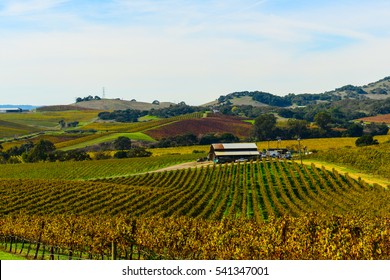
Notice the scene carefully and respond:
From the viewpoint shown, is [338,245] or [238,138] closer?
[338,245]

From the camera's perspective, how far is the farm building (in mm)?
115812

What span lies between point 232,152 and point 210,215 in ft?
197

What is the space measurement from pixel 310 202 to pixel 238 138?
11143 cm

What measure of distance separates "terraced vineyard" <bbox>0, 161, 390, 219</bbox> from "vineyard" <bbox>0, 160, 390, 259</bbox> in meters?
0.15

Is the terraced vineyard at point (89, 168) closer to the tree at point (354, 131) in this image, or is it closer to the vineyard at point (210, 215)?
the vineyard at point (210, 215)

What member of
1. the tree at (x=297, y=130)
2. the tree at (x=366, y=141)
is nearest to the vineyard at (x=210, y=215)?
the tree at (x=366, y=141)

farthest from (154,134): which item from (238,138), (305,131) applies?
(305,131)

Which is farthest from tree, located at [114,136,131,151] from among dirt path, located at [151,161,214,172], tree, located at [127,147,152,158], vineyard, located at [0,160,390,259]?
vineyard, located at [0,160,390,259]

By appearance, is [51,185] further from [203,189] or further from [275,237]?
[275,237]

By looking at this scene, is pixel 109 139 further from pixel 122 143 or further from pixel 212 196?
pixel 212 196

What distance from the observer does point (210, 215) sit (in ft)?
196

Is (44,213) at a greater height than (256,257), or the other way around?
(256,257)

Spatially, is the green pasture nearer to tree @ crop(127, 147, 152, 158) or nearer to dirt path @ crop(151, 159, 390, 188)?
tree @ crop(127, 147, 152, 158)

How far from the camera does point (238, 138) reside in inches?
6905
